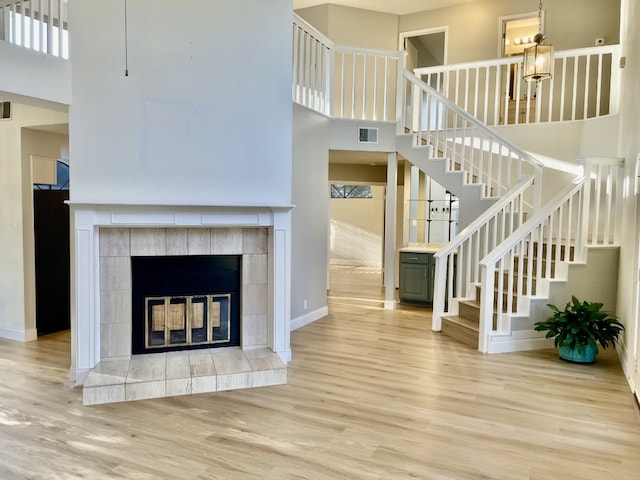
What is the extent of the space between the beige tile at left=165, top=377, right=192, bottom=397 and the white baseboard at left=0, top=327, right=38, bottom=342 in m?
2.51

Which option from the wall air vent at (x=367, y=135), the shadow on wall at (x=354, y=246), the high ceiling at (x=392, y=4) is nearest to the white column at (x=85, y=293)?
the wall air vent at (x=367, y=135)

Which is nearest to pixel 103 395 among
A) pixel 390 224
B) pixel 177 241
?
pixel 177 241

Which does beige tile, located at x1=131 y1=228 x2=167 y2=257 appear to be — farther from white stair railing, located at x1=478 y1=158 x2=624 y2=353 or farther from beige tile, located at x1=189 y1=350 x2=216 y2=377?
white stair railing, located at x1=478 y1=158 x2=624 y2=353

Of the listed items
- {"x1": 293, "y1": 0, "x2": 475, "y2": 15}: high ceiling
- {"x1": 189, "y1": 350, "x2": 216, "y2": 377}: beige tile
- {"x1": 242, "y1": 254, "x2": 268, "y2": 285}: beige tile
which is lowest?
{"x1": 189, "y1": 350, "x2": 216, "y2": 377}: beige tile

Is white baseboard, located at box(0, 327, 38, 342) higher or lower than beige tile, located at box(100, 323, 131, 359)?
lower

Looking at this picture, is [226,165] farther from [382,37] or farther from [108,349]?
[382,37]

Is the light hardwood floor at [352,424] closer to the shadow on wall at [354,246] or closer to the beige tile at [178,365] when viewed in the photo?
the beige tile at [178,365]

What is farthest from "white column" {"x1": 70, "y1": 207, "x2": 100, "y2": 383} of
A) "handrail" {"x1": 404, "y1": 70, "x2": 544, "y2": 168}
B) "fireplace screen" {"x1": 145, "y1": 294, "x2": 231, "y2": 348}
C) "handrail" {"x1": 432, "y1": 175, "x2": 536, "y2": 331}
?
"handrail" {"x1": 404, "y1": 70, "x2": 544, "y2": 168}

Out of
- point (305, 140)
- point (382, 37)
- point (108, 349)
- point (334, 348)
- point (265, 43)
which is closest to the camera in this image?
point (108, 349)

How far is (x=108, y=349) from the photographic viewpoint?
409 centimetres

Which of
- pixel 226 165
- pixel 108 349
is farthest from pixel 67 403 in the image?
pixel 226 165

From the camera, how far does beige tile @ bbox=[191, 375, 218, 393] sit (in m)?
3.82

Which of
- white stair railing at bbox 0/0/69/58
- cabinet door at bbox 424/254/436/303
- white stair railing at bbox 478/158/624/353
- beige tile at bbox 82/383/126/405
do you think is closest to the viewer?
beige tile at bbox 82/383/126/405

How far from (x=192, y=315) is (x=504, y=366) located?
2.98 metres
